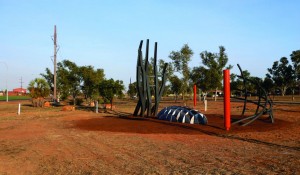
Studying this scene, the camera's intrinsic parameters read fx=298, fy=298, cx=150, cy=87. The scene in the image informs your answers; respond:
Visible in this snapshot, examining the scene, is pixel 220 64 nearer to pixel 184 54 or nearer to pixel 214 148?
pixel 184 54

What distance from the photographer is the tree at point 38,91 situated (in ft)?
132

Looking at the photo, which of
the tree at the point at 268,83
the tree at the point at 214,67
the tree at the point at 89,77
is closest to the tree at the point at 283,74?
the tree at the point at 268,83

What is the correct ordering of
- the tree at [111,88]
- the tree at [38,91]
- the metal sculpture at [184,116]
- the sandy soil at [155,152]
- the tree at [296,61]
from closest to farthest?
the sandy soil at [155,152] → the metal sculpture at [184,116] → the tree at [111,88] → the tree at [38,91] → the tree at [296,61]

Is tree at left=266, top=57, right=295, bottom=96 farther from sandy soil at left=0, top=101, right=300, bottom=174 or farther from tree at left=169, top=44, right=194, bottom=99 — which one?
sandy soil at left=0, top=101, right=300, bottom=174

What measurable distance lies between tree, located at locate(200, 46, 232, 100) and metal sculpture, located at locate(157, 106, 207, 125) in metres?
29.8

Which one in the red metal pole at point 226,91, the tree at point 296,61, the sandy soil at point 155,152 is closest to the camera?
the sandy soil at point 155,152

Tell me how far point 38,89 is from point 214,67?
27604mm

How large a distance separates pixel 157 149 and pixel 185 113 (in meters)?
8.49

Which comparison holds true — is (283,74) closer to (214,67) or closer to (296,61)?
(296,61)

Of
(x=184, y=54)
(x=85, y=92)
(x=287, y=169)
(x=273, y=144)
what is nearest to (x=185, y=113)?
(x=273, y=144)

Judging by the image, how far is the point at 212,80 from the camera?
49.0 metres

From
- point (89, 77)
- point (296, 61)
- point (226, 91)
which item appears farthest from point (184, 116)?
point (296, 61)

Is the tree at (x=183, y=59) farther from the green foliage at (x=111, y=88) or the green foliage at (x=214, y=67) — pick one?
the green foliage at (x=111, y=88)

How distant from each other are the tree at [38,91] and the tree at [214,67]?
2520 cm
